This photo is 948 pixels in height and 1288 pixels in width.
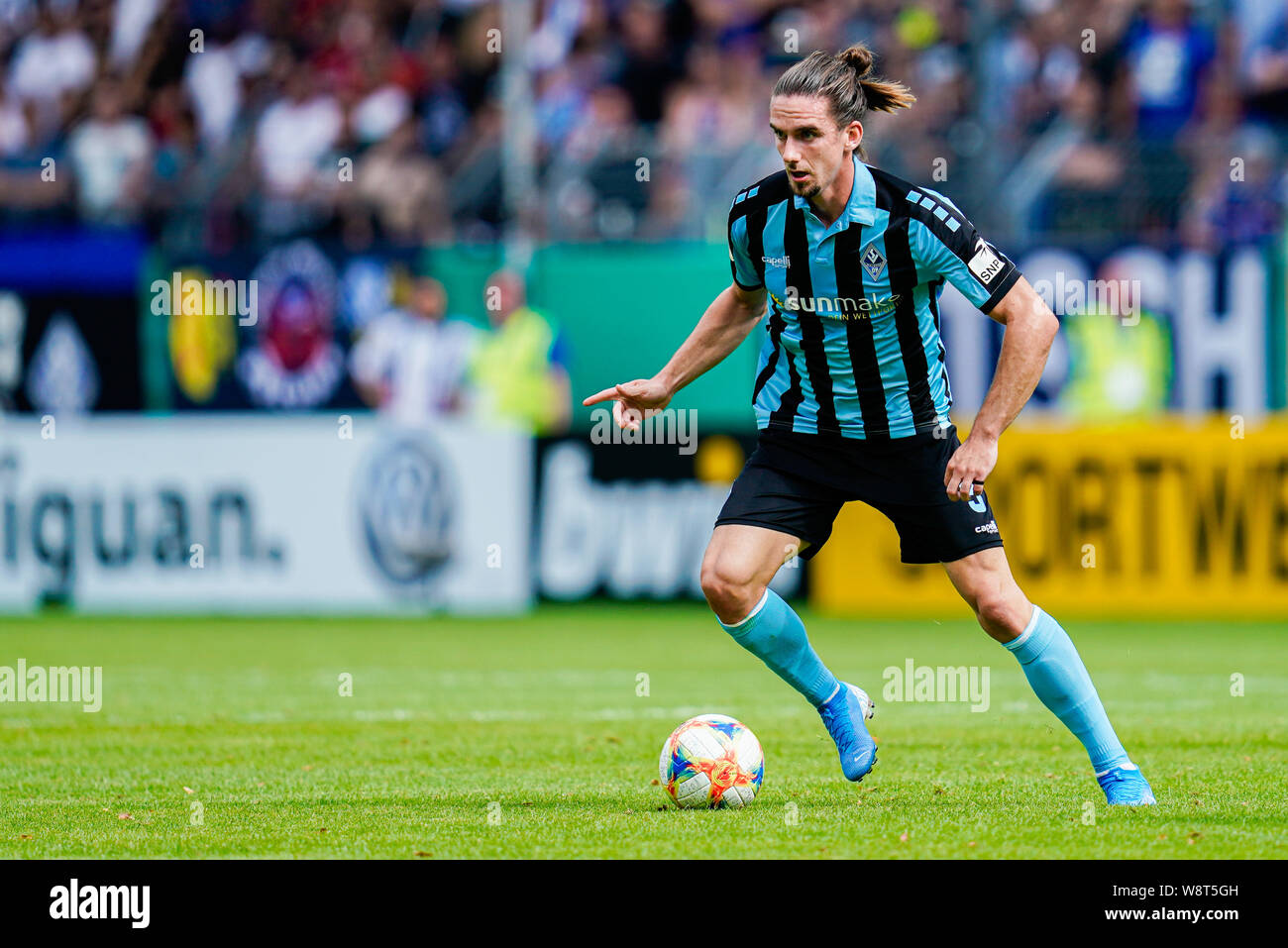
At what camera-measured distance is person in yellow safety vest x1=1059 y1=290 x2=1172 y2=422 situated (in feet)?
52.1

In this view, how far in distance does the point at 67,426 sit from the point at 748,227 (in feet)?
31.8

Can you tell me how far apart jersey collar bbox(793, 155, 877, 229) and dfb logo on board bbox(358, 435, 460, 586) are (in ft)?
28.4

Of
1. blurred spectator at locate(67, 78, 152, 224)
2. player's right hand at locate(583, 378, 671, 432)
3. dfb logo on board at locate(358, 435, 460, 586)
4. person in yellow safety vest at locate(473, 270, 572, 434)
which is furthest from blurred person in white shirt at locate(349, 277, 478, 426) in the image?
player's right hand at locate(583, 378, 671, 432)

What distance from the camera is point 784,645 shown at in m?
6.65

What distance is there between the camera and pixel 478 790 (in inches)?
270

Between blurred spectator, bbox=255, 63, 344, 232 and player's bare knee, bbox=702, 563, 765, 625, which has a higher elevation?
blurred spectator, bbox=255, 63, 344, 232

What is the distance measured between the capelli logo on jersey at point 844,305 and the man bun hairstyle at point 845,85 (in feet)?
1.65

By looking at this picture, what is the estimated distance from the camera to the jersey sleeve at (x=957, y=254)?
6.10 metres

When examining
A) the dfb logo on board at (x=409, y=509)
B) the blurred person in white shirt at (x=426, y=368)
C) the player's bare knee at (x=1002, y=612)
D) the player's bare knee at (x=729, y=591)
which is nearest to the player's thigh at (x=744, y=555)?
the player's bare knee at (x=729, y=591)

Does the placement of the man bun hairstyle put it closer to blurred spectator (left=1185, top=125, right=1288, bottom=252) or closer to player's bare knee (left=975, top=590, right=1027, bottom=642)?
player's bare knee (left=975, top=590, right=1027, bottom=642)

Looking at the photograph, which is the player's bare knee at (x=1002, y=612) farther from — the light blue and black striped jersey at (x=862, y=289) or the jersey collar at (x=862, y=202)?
the jersey collar at (x=862, y=202)

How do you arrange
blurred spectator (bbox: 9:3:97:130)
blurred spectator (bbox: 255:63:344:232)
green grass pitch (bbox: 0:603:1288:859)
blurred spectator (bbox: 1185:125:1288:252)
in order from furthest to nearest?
1. blurred spectator (bbox: 9:3:97:130)
2. blurred spectator (bbox: 255:63:344:232)
3. blurred spectator (bbox: 1185:125:1288:252)
4. green grass pitch (bbox: 0:603:1288:859)

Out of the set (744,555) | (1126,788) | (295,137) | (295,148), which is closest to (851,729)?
(744,555)

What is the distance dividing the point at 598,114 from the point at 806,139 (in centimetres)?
1198
